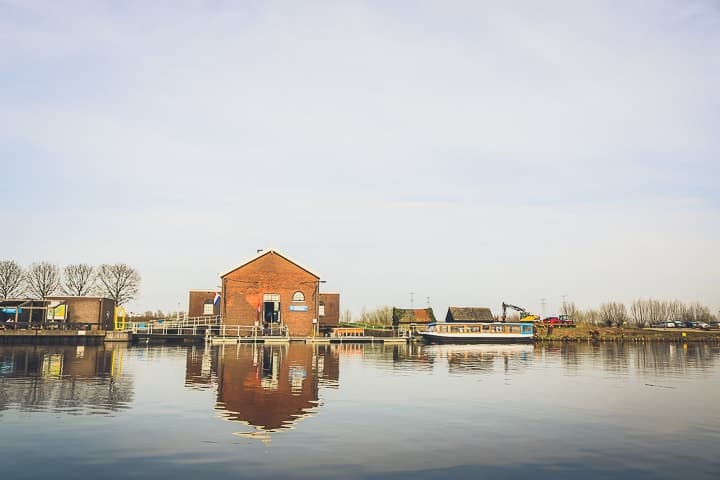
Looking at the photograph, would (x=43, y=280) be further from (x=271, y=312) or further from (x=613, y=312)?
(x=613, y=312)

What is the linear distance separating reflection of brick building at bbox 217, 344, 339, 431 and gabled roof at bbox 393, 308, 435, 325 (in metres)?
73.0

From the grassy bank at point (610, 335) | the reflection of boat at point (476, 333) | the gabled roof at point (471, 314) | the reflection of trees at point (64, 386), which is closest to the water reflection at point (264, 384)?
the reflection of trees at point (64, 386)

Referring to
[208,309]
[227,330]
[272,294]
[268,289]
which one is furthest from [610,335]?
[208,309]

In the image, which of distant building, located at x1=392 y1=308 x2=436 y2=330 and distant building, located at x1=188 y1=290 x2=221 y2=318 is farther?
distant building, located at x1=392 y1=308 x2=436 y2=330

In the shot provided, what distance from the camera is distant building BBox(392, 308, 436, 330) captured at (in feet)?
370

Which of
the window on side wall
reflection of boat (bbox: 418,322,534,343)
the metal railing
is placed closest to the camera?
the metal railing

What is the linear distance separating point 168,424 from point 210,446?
343 cm

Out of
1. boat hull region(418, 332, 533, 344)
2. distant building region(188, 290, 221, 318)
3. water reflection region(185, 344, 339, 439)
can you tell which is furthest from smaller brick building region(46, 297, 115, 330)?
boat hull region(418, 332, 533, 344)

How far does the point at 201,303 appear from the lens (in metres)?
85.6

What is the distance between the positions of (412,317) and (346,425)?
99789mm

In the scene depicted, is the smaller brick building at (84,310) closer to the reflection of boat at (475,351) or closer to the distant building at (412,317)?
the reflection of boat at (475,351)

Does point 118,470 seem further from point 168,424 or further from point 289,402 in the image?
point 289,402

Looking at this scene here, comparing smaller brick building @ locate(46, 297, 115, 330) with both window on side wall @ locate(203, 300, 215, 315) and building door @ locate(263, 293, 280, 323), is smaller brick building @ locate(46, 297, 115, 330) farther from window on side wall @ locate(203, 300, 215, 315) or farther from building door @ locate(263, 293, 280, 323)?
building door @ locate(263, 293, 280, 323)

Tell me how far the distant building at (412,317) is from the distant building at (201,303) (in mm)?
37197
